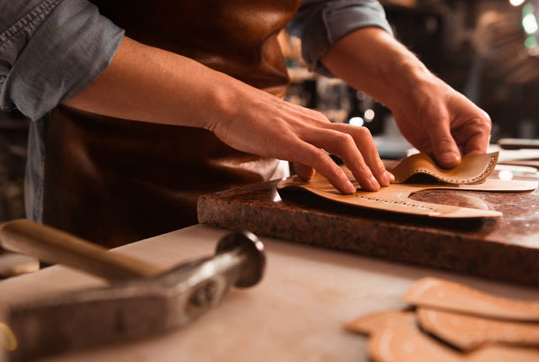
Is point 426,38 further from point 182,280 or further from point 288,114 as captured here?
point 182,280

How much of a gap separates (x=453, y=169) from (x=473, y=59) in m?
3.43

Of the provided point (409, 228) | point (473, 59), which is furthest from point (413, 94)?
point (473, 59)

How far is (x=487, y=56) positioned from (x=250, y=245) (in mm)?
4060

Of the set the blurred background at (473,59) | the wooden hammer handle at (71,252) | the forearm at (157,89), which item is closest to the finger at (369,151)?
the forearm at (157,89)

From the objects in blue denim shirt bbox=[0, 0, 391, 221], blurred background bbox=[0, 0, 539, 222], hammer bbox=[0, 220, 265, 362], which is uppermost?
blue denim shirt bbox=[0, 0, 391, 221]

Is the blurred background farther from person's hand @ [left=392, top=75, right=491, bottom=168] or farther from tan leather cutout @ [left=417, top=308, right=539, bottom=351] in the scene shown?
tan leather cutout @ [left=417, top=308, right=539, bottom=351]

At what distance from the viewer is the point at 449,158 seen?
2.97 ft

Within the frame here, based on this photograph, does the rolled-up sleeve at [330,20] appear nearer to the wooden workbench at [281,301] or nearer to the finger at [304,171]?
the finger at [304,171]

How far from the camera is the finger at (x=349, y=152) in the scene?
0.69 meters

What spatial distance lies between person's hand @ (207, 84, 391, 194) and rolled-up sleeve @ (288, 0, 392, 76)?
0.53 meters

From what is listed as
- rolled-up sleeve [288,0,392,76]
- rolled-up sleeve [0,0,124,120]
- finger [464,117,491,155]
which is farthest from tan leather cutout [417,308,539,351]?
rolled-up sleeve [288,0,392,76]

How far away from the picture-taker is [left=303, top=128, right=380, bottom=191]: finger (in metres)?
0.69

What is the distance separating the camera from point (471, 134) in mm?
1043

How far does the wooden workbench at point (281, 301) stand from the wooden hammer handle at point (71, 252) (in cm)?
5
